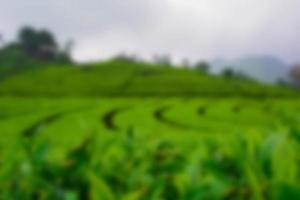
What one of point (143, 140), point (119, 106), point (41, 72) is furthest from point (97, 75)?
point (143, 140)

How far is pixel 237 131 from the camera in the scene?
0.95m

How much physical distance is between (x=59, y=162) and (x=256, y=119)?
24995mm

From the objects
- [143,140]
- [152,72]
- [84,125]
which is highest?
[84,125]

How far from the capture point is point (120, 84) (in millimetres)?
46625

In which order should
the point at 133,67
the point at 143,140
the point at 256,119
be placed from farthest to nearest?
1. the point at 133,67
2. the point at 256,119
3. the point at 143,140

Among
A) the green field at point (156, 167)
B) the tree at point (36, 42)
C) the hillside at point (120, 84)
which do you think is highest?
the green field at point (156, 167)

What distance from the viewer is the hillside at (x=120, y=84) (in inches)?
1700

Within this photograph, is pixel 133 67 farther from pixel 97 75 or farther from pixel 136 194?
pixel 136 194

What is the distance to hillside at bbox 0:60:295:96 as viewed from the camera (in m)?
43.2

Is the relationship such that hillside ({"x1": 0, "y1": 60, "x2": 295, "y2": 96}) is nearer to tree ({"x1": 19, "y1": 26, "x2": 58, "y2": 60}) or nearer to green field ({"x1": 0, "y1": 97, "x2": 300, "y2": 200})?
tree ({"x1": 19, "y1": 26, "x2": 58, "y2": 60})

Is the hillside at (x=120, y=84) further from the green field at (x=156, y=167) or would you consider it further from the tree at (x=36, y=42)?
the green field at (x=156, y=167)

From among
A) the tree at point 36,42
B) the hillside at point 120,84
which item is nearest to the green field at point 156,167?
the hillside at point 120,84

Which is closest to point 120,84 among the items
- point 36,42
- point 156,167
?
point 36,42

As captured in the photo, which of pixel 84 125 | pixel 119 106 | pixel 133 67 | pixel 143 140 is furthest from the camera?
pixel 133 67
